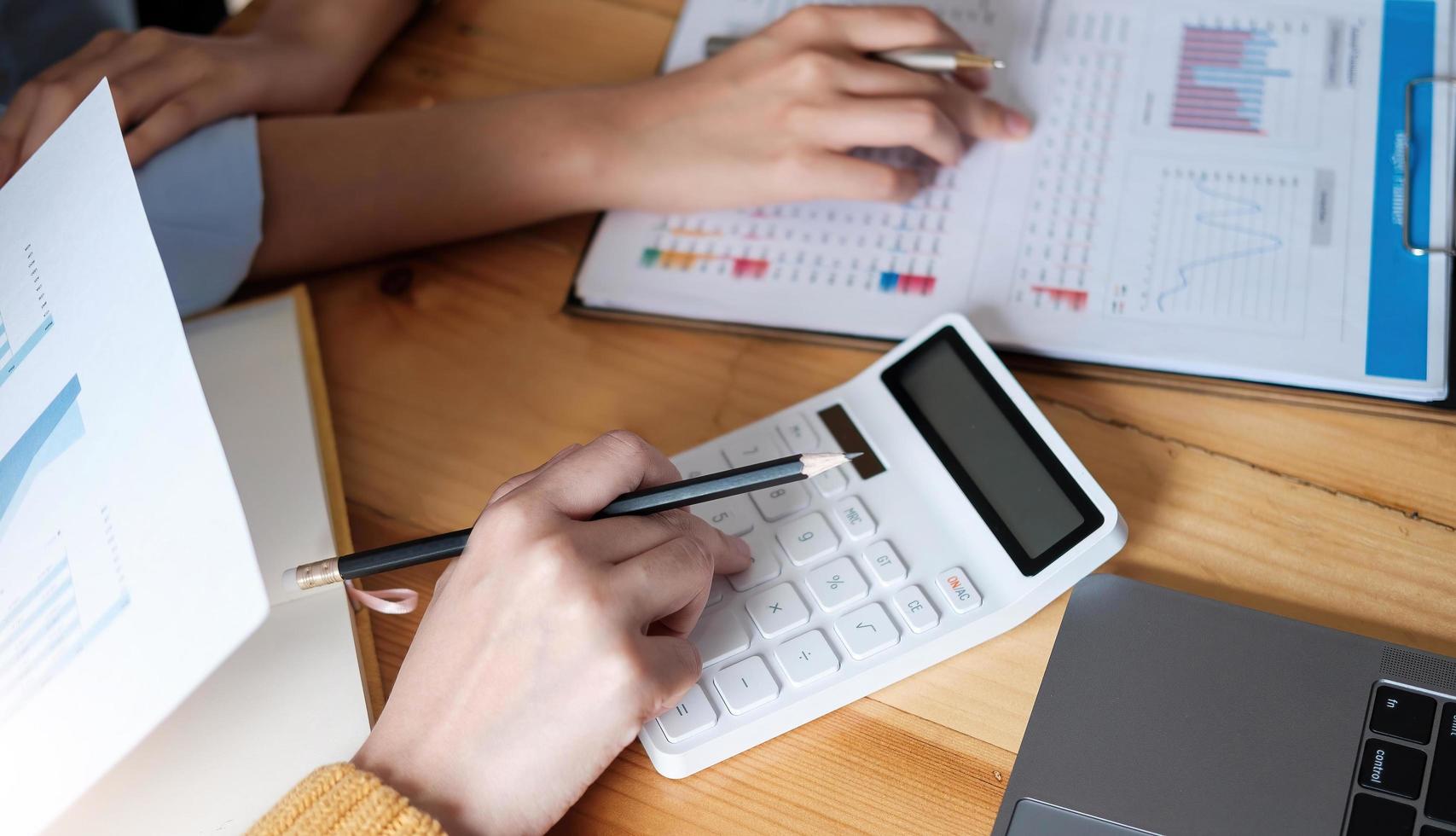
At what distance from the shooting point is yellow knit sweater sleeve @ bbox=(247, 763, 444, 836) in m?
0.42

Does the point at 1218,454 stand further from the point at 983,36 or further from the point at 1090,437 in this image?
the point at 983,36

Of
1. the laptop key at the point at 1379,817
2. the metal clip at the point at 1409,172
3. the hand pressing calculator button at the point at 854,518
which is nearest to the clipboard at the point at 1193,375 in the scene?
the metal clip at the point at 1409,172

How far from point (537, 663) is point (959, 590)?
19 cm

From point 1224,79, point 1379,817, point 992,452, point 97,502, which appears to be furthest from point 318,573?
point 1224,79

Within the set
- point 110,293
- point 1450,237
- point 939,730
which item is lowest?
point 939,730

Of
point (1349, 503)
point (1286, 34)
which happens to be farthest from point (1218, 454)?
point (1286, 34)

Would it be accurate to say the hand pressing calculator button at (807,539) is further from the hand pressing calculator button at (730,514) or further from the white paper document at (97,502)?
the white paper document at (97,502)

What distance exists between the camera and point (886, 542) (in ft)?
1.69

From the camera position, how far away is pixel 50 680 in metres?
0.42

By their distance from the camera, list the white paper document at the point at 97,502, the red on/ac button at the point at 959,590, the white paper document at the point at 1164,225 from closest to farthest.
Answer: the white paper document at the point at 97,502 < the red on/ac button at the point at 959,590 < the white paper document at the point at 1164,225

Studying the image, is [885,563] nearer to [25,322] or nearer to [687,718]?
[687,718]

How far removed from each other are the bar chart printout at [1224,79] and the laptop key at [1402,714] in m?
0.37

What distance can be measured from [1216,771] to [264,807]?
0.39 m

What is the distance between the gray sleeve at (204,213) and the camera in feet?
2.11
